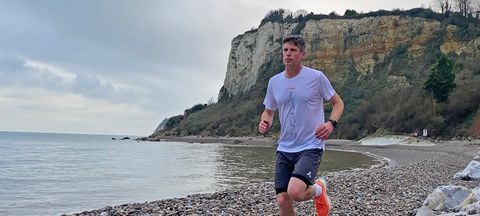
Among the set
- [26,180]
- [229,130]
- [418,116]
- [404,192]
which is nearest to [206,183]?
[26,180]

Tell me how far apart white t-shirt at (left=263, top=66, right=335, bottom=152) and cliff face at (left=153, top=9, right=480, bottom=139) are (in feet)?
154

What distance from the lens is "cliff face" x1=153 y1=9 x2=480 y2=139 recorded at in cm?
5341

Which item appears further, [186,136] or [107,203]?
[186,136]

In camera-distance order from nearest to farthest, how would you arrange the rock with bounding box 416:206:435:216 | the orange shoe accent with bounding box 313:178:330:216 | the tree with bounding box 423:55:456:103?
the orange shoe accent with bounding box 313:178:330:216 < the rock with bounding box 416:206:435:216 < the tree with bounding box 423:55:456:103

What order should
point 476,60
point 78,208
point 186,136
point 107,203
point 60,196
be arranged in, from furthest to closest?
point 186,136 → point 476,60 → point 60,196 → point 107,203 → point 78,208

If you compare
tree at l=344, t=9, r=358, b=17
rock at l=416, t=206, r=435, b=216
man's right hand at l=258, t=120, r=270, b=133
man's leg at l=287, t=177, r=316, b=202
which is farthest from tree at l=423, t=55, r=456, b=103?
man's leg at l=287, t=177, r=316, b=202

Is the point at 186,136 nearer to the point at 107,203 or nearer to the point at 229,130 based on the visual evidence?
the point at 229,130

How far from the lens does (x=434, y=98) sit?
5291 cm

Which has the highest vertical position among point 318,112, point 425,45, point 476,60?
point 425,45

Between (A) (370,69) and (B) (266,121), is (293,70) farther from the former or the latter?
(A) (370,69)

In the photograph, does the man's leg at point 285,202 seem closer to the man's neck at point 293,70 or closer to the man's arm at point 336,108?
the man's arm at point 336,108

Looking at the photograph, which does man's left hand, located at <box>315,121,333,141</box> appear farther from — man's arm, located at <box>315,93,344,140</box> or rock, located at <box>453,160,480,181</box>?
rock, located at <box>453,160,480,181</box>

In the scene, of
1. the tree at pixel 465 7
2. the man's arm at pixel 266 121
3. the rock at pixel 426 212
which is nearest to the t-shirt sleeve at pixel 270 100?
the man's arm at pixel 266 121

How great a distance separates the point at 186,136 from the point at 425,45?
5822 centimetres
